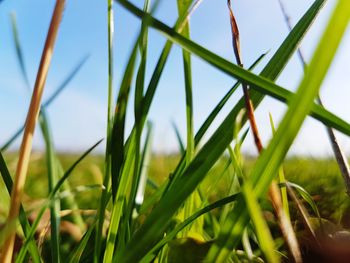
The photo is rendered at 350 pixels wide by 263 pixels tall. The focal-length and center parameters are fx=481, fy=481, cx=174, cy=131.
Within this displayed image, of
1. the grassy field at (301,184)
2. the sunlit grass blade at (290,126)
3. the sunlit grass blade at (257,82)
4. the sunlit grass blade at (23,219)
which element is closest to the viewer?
the sunlit grass blade at (290,126)

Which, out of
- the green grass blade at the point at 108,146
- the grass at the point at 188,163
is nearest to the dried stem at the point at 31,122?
the grass at the point at 188,163

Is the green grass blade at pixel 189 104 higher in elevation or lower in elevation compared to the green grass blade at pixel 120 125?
higher

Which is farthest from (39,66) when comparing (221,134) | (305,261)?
(305,261)

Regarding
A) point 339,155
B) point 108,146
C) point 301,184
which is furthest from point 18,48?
point 301,184

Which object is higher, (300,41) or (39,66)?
(300,41)

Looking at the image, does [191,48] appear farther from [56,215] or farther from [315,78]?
[56,215]

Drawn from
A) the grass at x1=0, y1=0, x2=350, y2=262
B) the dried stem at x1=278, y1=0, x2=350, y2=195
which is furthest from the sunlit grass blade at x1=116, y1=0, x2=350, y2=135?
the dried stem at x1=278, y1=0, x2=350, y2=195

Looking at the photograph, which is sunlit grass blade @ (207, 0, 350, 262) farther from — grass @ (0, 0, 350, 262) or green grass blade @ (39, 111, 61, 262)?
green grass blade @ (39, 111, 61, 262)

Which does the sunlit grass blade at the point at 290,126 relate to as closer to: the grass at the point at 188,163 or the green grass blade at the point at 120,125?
the grass at the point at 188,163
